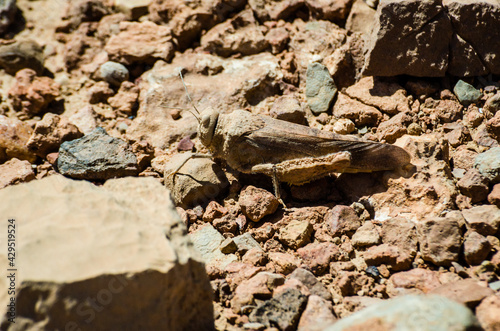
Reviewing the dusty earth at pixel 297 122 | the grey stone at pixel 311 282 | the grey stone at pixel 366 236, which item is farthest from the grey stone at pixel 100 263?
the grey stone at pixel 366 236

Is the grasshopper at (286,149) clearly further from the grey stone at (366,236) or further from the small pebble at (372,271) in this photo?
the small pebble at (372,271)

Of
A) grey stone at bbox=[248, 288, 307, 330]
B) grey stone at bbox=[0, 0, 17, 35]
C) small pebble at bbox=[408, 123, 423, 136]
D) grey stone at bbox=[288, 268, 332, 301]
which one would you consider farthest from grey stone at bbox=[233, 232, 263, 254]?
grey stone at bbox=[0, 0, 17, 35]

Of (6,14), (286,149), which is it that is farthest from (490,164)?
(6,14)

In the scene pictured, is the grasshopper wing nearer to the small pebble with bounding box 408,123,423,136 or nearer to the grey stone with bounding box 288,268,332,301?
the small pebble with bounding box 408,123,423,136

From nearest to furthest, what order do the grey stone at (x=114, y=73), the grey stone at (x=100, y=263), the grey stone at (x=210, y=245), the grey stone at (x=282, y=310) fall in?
the grey stone at (x=100, y=263)
the grey stone at (x=282, y=310)
the grey stone at (x=210, y=245)
the grey stone at (x=114, y=73)

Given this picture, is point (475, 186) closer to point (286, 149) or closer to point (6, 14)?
point (286, 149)

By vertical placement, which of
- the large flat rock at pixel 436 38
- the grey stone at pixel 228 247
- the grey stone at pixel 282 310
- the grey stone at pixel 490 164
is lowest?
the grey stone at pixel 228 247
